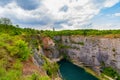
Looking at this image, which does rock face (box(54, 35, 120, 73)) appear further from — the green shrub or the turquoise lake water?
the turquoise lake water

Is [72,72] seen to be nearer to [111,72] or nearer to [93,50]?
[93,50]

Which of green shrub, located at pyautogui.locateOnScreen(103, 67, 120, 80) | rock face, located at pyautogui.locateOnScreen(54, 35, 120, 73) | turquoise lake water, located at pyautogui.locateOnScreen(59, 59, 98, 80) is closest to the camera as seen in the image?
green shrub, located at pyautogui.locateOnScreen(103, 67, 120, 80)

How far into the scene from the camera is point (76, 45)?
88.9 metres

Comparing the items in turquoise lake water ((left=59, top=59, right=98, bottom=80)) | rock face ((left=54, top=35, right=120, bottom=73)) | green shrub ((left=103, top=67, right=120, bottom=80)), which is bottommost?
turquoise lake water ((left=59, top=59, right=98, bottom=80))

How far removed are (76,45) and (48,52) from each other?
39.1ft

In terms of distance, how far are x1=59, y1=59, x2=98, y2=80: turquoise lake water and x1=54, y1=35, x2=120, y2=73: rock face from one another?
4.36 meters

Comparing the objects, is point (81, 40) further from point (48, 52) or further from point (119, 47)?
point (119, 47)

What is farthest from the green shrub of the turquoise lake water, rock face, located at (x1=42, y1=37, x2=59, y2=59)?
rock face, located at (x1=42, y1=37, x2=59, y2=59)

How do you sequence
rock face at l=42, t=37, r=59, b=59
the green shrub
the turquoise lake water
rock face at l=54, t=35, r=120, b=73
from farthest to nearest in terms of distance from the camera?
rock face at l=42, t=37, r=59, b=59, rock face at l=54, t=35, r=120, b=73, the turquoise lake water, the green shrub

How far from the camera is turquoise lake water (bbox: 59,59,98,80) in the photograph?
220 feet

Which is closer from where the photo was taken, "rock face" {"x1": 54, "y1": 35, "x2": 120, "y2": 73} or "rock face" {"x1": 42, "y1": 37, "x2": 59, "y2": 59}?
"rock face" {"x1": 54, "y1": 35, "x2": 120, "y2": 73}

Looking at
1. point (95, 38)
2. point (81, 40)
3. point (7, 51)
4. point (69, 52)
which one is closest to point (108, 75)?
point (95, 38)

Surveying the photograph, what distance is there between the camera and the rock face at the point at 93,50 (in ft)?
221

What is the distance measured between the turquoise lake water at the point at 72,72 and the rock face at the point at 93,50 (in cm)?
436
